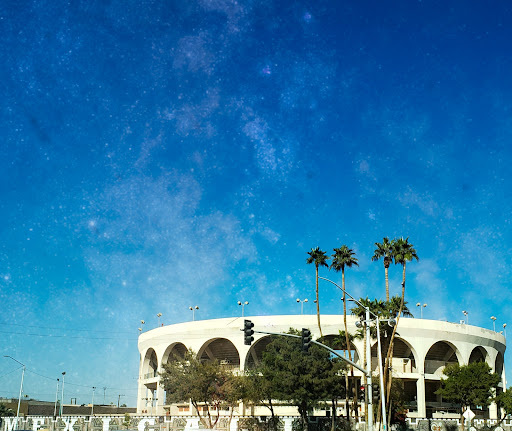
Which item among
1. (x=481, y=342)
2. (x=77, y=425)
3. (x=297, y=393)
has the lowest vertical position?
(x=77, y=425)

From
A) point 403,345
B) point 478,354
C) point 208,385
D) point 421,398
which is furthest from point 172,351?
point 478,354

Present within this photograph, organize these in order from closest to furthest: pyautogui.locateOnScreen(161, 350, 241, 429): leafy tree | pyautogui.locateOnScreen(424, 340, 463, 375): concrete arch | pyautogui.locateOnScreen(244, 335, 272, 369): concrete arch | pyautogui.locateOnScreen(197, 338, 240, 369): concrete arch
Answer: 1. pyautogui.locateOnScreen(161, 350, 241, 429): leafy tree
2. pyautogui.locateOnScreen(424, 340, 463, 375): concrete arch
3. pyautogui.locateOnScreen(244, 335, 272, 369): concrete arch
4. pyautogui.locateOnScreen(197, 338, 240, 369): concrete arch

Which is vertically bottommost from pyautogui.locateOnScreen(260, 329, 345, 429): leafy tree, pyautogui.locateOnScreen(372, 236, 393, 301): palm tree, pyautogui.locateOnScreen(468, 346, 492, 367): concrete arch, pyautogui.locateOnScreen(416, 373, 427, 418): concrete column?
pyautogui.locateOnScreen(416, 373, 427, 418): concrete column

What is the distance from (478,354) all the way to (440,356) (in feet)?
28.0

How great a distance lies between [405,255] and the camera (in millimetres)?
56688

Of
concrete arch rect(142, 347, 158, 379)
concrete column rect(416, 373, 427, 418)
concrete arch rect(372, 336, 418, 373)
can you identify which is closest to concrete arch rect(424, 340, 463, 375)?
concrete arch rect(372, 336, 418, 373)

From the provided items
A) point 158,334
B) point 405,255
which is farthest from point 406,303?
point 158,334

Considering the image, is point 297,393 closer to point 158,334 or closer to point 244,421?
point 244,421

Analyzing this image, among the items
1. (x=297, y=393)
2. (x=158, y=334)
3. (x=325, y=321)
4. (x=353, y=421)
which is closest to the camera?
(x=297, y=393)

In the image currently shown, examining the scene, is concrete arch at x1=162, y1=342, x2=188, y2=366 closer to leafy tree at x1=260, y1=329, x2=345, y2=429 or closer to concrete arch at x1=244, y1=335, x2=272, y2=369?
concrete arch at x1=244, y1=335, x2=272, y2=369

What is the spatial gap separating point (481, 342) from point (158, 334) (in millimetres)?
54019

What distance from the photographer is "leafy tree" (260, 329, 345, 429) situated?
52094 mm

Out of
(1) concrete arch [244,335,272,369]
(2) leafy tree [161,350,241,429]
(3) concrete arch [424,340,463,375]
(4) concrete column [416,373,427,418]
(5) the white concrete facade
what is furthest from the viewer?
(1) concrete arch [244,335,272,369]

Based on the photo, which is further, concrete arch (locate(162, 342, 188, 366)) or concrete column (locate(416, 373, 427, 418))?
concrete arch (locate(162, 342, 188, 366))
